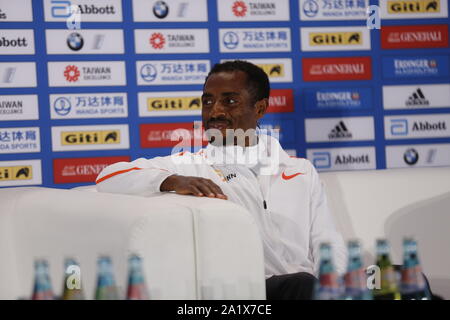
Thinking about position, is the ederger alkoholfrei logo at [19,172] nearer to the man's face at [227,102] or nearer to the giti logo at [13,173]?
the giti logo at [13,173]

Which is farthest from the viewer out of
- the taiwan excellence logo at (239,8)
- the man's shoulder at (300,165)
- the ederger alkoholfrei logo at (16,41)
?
the taiwan excellence logo at (239,8)

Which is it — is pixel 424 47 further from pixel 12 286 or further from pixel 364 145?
pixel 12 286

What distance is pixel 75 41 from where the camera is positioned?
3777 mm

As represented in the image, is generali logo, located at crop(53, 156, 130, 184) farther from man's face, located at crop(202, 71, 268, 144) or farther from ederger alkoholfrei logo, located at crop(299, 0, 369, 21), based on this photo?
ederger alkoholfrei logo, located at crop(299, 0, 369, 21)

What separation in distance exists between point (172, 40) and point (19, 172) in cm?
121

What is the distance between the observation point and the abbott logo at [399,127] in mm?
4156

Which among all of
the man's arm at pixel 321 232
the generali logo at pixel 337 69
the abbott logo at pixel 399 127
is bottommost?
the man's arm at pixel 321 232

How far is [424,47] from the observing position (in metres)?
4.18

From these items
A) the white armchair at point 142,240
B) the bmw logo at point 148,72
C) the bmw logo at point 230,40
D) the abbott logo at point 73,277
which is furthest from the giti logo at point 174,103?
the abbott logo at point 73,277

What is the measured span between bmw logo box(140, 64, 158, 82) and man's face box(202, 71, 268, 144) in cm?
123

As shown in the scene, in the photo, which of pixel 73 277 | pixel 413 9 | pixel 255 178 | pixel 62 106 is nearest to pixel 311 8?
pixel 413 9

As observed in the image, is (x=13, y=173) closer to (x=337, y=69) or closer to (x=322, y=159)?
(x=322, y=159)
